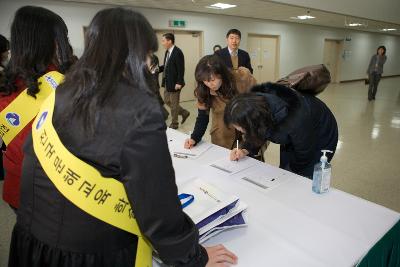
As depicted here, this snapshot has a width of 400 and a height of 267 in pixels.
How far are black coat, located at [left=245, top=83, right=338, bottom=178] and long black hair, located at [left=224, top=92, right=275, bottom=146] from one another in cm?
5

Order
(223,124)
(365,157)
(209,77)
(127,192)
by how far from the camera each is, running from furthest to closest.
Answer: (365,157) → (223,124) → (209,77) → (127,192)

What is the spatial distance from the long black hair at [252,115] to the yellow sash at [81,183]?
28.7 inches

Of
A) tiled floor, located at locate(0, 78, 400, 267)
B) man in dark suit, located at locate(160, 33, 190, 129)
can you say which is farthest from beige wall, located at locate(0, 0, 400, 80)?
tiled floor, located at locate(0, 78, 400, 267)

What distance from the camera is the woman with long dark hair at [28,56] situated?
104cm

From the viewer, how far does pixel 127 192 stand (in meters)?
0.57

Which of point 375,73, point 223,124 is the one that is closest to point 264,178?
point 223,124

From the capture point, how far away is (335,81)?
1140 cm

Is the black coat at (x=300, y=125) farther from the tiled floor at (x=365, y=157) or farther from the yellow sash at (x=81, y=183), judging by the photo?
the tiled floor at (x=365, y=157)

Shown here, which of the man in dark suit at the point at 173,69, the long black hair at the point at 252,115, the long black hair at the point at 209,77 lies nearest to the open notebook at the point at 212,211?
the long black hair at the point at 252,115

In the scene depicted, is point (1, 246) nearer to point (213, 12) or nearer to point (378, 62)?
point (213, 12)

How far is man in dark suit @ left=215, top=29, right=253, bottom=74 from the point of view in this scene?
3.62 m

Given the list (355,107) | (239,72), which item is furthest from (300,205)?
(355,107)

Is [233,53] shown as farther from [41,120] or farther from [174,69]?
[41,120]

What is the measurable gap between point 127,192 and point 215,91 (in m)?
1.37
